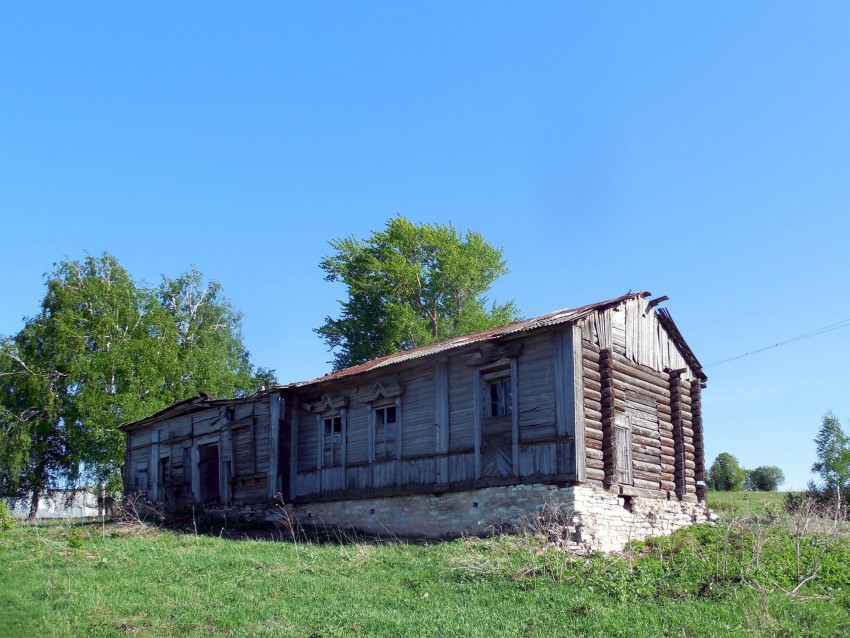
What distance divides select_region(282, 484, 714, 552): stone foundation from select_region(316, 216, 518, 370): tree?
1974cm

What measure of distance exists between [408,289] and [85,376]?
16321mm

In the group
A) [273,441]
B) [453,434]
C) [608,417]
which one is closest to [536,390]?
[608,417]

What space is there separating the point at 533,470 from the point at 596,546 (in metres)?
2.17

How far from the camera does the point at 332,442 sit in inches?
979

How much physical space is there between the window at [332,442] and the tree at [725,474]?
2816 cm

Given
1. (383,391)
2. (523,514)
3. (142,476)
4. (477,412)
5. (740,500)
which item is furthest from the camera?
(740,500)

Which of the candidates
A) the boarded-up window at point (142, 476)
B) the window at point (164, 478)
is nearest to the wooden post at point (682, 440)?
the window at point (164, 478)

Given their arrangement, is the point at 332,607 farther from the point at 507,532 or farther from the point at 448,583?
the point at 507,532

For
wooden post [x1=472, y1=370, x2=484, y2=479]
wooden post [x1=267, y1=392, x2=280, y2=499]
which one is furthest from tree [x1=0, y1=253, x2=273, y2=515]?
wooden post [x1=472, y1=370, x2=484, y2=479]

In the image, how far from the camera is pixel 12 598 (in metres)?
13.8

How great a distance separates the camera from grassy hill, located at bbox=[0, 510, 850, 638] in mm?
11852

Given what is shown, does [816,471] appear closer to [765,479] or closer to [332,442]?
[765,479]

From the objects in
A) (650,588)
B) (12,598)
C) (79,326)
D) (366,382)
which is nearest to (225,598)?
(12,598)

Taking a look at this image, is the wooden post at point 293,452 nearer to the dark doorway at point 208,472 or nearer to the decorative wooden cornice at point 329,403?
the decorative wooden cornice at point 329,403
